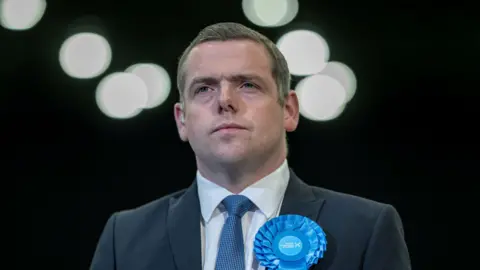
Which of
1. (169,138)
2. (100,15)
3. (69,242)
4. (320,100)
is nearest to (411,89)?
(320,100)

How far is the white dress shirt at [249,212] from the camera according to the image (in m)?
1.35

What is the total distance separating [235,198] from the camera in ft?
4.54

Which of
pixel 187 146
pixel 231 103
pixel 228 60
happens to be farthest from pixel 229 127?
pixel 187 146

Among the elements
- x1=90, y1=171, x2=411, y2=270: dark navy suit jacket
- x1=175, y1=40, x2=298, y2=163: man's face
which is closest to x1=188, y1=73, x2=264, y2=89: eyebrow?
x1=175, y1=40, x2=298, y2=163: man's face

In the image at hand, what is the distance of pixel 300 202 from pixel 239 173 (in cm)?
13

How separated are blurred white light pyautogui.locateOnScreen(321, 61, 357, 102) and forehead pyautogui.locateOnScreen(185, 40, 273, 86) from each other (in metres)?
1.01

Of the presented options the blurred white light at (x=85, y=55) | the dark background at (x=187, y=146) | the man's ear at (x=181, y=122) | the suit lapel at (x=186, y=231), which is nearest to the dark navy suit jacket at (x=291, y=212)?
the suit lapel at (x=186, y=231)

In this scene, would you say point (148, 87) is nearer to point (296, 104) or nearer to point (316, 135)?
point (316, 135)

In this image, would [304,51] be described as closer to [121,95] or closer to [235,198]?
[121,95]

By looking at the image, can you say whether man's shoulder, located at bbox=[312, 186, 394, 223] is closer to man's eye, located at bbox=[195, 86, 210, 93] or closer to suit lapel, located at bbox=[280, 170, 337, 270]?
suit lapel, located at bbox=[280, 170, 337, 270]

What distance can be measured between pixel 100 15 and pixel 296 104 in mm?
1156

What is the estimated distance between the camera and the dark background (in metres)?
2.37

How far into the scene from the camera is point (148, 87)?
8.02 feet

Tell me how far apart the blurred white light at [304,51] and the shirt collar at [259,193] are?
3.46 ft
